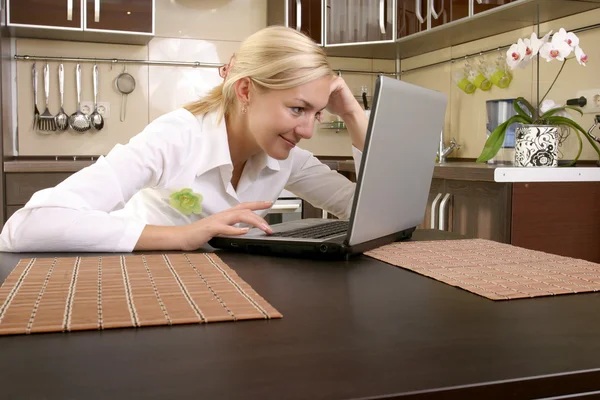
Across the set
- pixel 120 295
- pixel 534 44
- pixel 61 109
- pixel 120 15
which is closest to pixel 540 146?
pixel 534 44

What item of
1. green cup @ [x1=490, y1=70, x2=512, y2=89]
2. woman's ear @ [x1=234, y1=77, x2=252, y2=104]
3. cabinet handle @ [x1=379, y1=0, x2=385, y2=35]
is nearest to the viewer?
woman's ear @ [x1=234, y1=77, x2=252, y2=104]

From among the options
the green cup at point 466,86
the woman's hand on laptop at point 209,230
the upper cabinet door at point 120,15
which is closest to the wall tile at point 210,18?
the upper cabinet door at point 120,15

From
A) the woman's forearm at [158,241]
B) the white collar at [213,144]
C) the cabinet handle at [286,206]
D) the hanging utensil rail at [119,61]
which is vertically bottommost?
the cabinet handle at [286,206]

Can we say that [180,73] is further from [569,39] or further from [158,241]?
[158,241]

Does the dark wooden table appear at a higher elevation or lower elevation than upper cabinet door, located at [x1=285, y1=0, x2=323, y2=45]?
lower

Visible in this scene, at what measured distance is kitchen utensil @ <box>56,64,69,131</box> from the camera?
11.0 feet

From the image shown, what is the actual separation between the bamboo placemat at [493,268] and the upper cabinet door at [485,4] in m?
1.66

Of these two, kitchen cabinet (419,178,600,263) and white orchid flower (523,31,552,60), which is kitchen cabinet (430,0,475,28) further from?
kitchen cabinet (419,178,600,263)

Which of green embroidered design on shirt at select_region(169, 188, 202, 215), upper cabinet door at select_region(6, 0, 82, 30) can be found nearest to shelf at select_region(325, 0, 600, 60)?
upper cabinet door at select_region(6, 0, 82, 30)

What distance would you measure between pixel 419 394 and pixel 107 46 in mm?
3409

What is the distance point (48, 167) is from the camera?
111 inches

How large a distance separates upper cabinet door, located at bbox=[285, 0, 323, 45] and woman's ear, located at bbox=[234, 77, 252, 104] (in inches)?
80.1

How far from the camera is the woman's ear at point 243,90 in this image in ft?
4.71

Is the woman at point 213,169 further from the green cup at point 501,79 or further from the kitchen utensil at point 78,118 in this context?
the kitchen utensil at point 78,118
